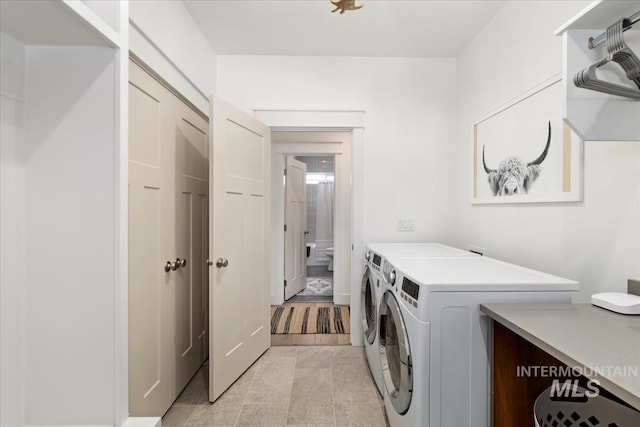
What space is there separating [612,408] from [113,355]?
1.51 meters

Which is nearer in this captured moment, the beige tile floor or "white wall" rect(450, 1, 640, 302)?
"white wall" rect(450, 1, 640, 302)

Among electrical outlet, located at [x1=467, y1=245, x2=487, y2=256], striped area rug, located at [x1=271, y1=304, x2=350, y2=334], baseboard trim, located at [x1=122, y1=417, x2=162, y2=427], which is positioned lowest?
striped area rug, located at [x1=271, y1=304, x2=350, y2=334]

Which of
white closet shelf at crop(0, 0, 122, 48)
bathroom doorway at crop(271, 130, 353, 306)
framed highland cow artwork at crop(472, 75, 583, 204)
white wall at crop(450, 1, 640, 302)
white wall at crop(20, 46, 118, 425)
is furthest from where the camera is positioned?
bathroom doorway at crop(271, 130, 353, 306)

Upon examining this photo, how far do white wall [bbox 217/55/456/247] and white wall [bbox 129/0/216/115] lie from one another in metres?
0.37

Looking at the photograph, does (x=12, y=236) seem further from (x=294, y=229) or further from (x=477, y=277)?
(x=294, y=229)

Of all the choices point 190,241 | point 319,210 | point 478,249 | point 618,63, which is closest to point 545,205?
point 478,249

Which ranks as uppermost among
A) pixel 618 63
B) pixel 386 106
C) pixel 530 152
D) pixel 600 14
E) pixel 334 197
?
pixel 386 106

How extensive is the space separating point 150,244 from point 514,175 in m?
2.17

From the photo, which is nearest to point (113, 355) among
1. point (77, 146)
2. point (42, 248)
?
point (42, 248)

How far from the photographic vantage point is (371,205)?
273cm

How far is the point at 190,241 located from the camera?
6.89 feet

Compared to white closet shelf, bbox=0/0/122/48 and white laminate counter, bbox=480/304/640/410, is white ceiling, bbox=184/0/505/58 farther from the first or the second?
white laminate counter, bbox=480/304/640/410

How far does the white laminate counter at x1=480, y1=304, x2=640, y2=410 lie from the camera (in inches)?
25.8

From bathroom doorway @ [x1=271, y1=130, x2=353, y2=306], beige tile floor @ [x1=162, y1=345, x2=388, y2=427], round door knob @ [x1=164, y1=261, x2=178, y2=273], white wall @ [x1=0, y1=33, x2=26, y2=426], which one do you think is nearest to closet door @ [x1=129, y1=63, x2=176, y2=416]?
round door knob @ [x1=164, y1=261, x2=178, y2=273]
